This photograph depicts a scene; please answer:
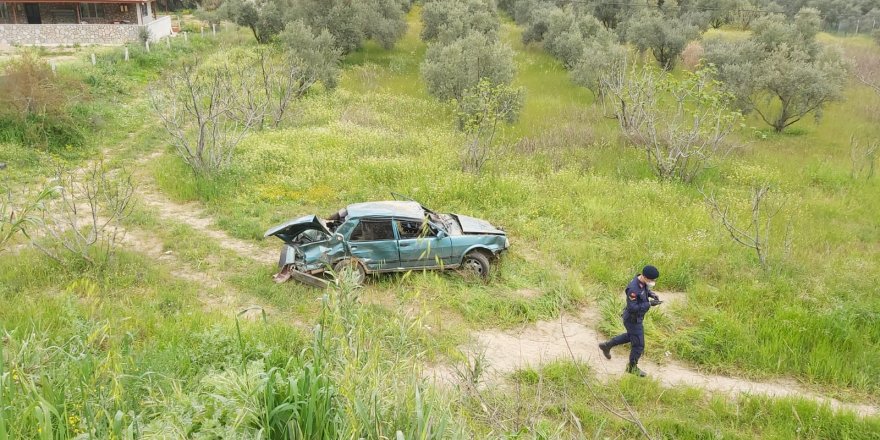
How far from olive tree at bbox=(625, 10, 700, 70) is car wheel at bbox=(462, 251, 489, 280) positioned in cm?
2270

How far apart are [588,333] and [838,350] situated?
3504 mm

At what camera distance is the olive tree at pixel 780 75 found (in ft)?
66.3

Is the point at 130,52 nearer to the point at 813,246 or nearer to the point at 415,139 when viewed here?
the point at 415,139

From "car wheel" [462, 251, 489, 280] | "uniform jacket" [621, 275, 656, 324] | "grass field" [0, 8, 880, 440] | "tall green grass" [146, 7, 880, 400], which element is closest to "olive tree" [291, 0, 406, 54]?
"tall green grass" [146, 7, 880, 400]

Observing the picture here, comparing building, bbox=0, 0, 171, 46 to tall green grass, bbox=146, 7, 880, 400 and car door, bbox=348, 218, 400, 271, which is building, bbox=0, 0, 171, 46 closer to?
tall green grass, bbox=146, 7, 880, 400

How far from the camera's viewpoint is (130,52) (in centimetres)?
2752

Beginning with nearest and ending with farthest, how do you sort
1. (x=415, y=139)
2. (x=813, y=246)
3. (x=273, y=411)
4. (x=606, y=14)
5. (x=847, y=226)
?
1. (x=273, y=411)
2. (x=813, y=246)
3. (x=847, y=226)
4. (x=415, y=139)
5. (x=606, y=14)

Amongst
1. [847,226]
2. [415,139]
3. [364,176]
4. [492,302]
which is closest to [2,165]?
[364,176]

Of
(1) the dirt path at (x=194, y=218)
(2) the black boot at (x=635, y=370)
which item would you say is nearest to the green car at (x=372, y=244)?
(1) the dirt path at (x=194, y=218)

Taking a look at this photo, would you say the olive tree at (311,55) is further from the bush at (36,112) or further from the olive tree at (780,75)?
the olive tree at (780,75)

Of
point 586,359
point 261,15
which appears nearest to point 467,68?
point 586,359

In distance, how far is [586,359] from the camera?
845cm

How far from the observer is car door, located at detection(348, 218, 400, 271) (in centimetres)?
995

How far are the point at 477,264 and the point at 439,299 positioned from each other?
44.5 inches
